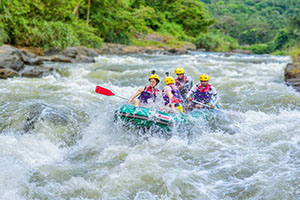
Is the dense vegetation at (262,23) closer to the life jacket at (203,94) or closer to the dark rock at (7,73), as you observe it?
the life jacket at (203,94)

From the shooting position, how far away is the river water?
377cm

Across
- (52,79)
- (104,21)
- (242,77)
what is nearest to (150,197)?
(52,79)

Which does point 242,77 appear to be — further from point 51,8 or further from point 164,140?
point 51,8

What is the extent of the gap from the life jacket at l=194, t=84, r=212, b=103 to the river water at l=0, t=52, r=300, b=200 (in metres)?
0.60

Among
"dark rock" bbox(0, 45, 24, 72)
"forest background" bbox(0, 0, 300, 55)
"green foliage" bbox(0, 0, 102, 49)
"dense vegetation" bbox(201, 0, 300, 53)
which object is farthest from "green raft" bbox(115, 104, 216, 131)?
"dense vegetation" bbox(201, 0, 300, 53)

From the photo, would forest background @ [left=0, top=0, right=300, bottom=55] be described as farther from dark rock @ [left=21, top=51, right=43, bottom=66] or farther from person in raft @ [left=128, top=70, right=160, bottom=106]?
person in raft @ [left=128, top=70, right=160, bottom=106]

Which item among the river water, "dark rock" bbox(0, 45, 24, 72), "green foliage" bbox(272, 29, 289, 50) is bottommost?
"green foliage" bbox(272, 29, 289, 50)

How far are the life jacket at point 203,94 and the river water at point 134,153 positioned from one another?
1.97 feet

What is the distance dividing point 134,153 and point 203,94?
8.19 feet

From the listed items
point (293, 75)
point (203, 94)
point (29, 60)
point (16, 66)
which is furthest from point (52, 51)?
point (293, 75)

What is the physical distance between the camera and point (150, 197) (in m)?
3.62

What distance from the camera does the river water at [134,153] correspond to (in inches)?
148

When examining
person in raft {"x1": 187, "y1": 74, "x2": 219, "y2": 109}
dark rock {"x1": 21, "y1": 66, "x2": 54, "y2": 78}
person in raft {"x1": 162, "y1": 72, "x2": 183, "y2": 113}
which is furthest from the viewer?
dark rock {"x1": 21, "y1": 66, "x2": 54, "y2": 78}

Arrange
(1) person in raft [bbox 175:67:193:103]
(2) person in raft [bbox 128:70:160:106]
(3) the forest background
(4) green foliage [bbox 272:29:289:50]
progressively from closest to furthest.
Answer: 1. (2) person in raft [bbox 128:70:160:106]
2. (1) person in raft [bbox 175:67:193:103]
3. (3) the forest background
4. (4) green foliage [bbox 272:29:289:50]
